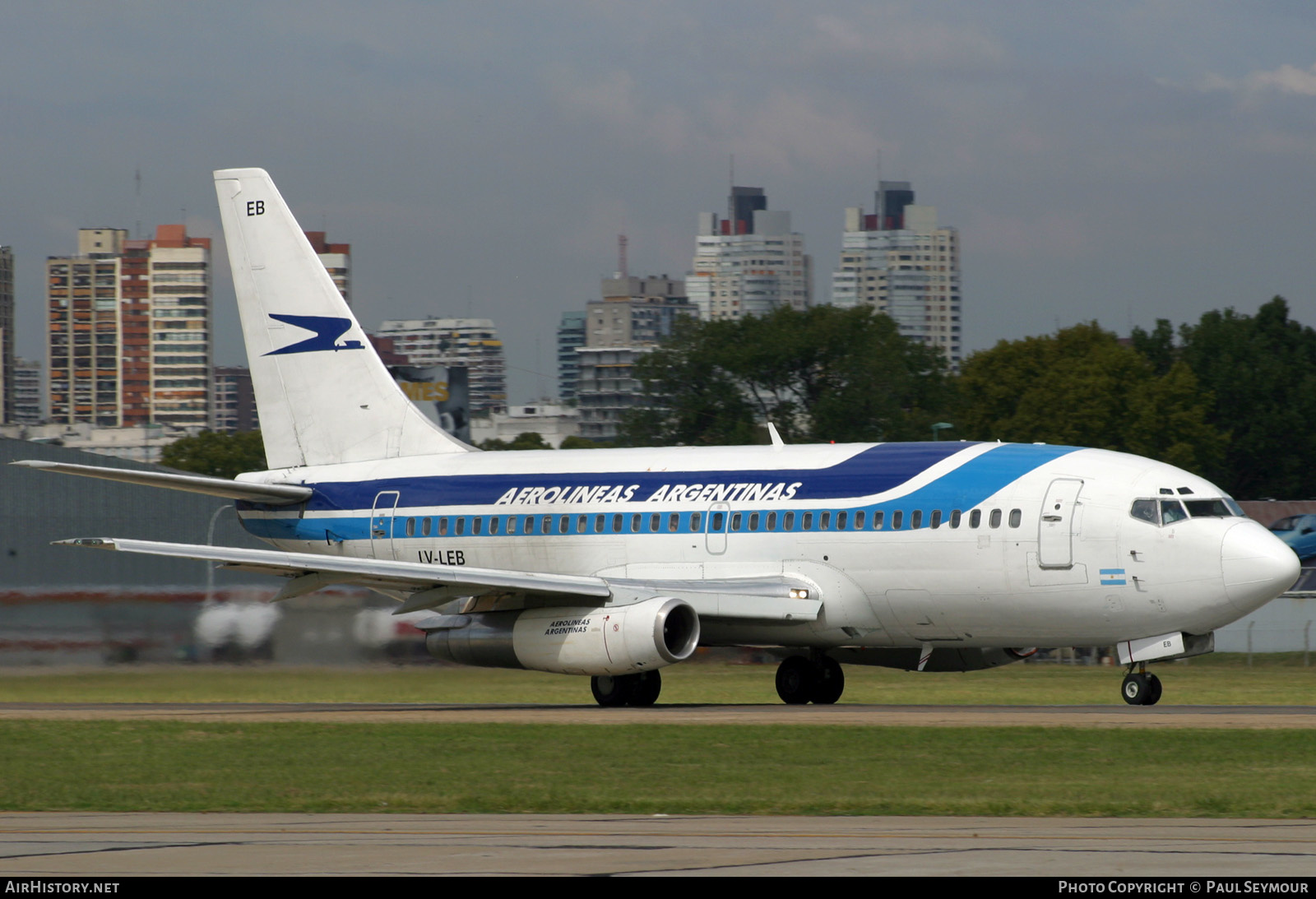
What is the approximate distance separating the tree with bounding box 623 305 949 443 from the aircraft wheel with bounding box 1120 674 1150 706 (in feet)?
267

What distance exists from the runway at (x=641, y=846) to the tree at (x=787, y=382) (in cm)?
9593

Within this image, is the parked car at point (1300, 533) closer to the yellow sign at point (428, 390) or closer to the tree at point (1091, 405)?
the tree at point (1091, 405)

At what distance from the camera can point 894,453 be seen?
3200cm

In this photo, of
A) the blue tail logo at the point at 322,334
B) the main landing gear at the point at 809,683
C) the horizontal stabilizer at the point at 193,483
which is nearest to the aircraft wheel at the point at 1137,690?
the main landing gear at the point at 809,683

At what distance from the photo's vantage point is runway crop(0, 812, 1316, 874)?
12312 millimetres

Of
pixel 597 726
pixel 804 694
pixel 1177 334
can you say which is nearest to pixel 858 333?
pixel 1177 334

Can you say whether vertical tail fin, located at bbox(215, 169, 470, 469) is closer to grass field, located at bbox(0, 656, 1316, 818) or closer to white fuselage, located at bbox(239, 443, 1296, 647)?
white fuselage, located at bbox(239, 443, 1296, 647)

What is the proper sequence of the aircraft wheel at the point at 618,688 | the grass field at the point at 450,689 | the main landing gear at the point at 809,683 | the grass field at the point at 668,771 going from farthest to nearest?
1. the grass field at the point at 450,689
2. the main landing gear at the point at 809,683
3. the aircraft wheel at the point at 618,688
4. the grass field at the point at 668,771

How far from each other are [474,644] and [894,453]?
741cm

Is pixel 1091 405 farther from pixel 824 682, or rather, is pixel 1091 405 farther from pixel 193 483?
pixel 193 483

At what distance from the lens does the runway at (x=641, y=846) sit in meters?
12.3

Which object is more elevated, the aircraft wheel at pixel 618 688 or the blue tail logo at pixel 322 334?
the blue tail logo at pixel 322 334

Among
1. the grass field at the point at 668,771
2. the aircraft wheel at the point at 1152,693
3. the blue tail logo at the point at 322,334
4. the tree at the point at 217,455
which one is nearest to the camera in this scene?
the grass field at the point at 668,771

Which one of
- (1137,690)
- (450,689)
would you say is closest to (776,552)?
(1137,690)
